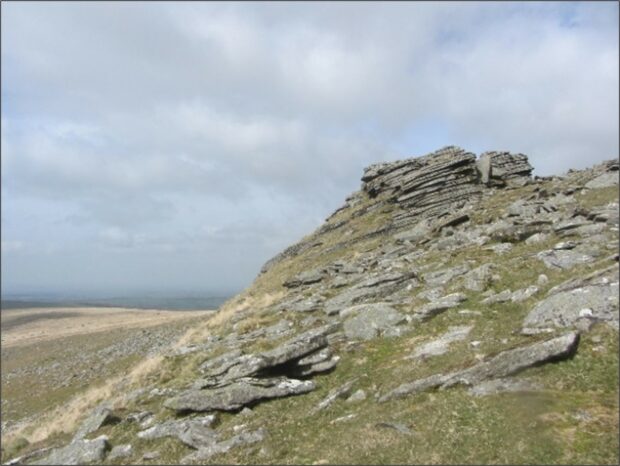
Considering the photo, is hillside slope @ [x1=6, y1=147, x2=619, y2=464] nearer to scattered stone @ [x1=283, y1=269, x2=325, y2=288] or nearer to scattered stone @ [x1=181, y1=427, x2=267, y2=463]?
scattered stone @ [x1=181, y1=427, x2=267, y2=463]

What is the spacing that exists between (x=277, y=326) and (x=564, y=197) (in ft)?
75.8

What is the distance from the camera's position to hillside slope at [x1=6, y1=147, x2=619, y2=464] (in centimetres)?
1455

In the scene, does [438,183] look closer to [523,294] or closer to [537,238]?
[537,238]

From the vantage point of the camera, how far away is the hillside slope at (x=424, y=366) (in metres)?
14.5

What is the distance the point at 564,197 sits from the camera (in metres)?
38.0

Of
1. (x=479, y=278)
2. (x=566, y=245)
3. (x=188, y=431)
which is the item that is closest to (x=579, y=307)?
(x=479, y=278)

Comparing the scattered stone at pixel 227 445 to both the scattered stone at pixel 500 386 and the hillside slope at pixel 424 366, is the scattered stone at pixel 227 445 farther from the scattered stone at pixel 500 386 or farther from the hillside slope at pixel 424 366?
the scattered stone at pixel 500 386

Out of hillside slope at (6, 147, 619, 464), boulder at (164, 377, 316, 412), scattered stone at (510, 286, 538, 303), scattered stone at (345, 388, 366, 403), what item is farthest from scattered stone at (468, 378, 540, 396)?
scattered stone at (510, 286, 538, 303)

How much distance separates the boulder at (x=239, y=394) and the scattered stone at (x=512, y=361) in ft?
17.2

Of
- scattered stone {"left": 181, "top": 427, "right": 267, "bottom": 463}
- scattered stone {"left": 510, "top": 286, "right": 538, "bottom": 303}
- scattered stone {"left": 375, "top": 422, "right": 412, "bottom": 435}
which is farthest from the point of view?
scattered stone {"left": 510, "top": 286, "right": 538, "bottom": 303}

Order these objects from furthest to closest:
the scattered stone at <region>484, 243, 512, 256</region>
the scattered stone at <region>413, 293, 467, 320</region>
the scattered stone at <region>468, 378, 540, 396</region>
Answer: the scattered stone at <region>484, 243, 512, 256</region>, the scattered stone at <region>413, 293, 467, 320</region>, the scattered stone at <region>468, 378, 540, 396</region>

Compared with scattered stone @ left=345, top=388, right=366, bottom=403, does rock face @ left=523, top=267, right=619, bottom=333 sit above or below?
above

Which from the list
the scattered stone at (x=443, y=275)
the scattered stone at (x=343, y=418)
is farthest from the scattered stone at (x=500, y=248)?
the scattered stone at (x=343, y=418)

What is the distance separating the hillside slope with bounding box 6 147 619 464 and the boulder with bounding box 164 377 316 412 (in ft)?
0.20
